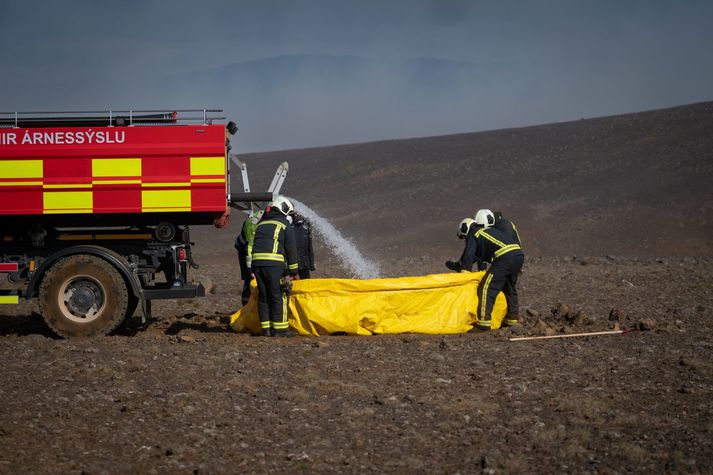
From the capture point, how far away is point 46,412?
7.41m

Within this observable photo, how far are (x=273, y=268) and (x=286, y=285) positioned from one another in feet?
0.89

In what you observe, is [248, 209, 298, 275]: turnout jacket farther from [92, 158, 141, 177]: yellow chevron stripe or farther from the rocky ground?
[92, 158, 141, 177]: yellow chevron stripe

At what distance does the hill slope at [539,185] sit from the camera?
34.4 meters

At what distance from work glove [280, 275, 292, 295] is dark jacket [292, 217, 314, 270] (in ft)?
5.95

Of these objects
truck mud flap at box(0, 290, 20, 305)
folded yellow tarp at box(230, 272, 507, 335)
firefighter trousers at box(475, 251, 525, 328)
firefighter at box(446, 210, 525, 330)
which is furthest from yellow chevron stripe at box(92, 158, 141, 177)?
firefighter trousers at box(475, 251, 525, 328)

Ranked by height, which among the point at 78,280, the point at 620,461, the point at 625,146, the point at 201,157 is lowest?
the point at 620,461

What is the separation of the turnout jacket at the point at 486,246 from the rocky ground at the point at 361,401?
994 millimetres

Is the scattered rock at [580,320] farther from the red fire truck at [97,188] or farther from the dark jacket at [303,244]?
the red fire truck at [97,188]

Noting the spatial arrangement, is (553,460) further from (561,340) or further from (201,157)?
(201,157)

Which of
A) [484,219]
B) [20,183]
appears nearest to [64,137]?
[20,183]

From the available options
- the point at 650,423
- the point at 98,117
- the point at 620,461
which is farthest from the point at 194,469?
the point at 98,117

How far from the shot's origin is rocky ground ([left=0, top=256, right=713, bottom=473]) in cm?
627

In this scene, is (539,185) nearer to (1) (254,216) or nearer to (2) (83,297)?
(1) (254,216)

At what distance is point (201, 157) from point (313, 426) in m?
4.72
